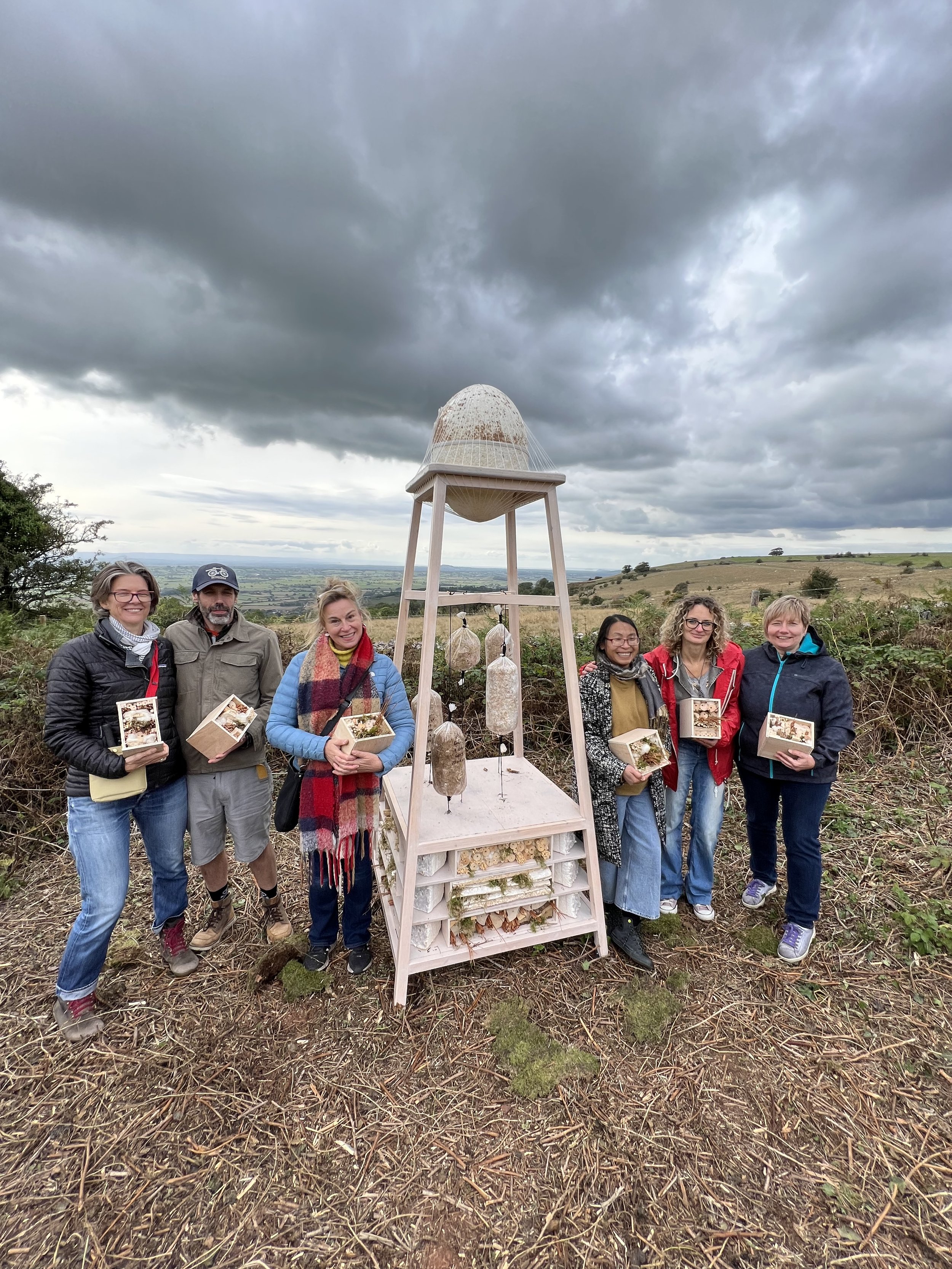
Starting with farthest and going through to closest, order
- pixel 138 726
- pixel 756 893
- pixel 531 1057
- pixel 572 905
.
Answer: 1. pixel 756 893
2. pixel 572 905
3. pixel 531 1057
4. pixel 138 726

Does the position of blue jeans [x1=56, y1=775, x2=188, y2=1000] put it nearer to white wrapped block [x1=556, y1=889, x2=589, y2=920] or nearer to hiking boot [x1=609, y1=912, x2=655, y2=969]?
white wrapped block [x1=556, y1=889, x2=589, y2=920]

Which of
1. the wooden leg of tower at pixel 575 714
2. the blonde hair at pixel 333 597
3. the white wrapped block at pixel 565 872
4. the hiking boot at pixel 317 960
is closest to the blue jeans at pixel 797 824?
the wooden leg of tower at pixel 575 714

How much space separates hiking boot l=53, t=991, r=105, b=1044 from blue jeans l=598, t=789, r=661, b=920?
3.11 metres

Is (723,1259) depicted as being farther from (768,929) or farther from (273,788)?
(273,788)

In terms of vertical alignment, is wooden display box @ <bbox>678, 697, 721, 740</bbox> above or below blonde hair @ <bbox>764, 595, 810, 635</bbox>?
below

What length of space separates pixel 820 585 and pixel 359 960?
10.5 metres

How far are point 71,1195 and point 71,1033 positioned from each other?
0.86 m

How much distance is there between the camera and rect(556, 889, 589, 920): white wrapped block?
3328 mm

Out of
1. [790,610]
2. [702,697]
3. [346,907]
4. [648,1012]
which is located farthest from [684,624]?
[346,907]

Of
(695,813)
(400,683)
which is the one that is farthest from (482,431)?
(695,813)

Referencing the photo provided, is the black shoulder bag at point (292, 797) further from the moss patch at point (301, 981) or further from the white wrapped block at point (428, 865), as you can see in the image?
the moss patch at point (301, 981)

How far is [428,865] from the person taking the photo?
9.90 feet

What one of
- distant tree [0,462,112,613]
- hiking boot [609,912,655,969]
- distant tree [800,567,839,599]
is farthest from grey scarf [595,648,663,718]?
distant tree [0,462,112,613]

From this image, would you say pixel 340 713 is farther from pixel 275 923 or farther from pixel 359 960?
pixel 275 923
